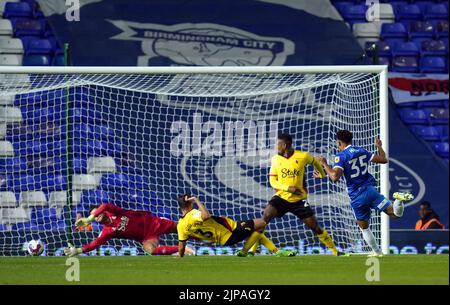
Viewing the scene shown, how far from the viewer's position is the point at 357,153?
12.9 metres

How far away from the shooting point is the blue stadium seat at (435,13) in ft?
72.2

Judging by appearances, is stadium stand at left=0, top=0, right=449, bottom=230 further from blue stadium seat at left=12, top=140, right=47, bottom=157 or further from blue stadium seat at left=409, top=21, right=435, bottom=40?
blue stadium seat at left=409, top=21, right=435, bottom=40

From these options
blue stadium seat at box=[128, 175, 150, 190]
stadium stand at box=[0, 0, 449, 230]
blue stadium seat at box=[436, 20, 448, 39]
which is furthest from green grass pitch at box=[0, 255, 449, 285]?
blue stadium seat at box=[436, 20, 448, 39]

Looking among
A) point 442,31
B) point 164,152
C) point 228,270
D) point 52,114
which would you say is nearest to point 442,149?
point 442,31

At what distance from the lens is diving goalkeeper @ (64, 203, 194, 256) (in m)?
14.4

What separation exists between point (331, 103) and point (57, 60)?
5.70 m

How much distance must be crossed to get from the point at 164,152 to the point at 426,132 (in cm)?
600

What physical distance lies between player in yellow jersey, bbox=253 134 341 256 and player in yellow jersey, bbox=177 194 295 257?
0.33 metres

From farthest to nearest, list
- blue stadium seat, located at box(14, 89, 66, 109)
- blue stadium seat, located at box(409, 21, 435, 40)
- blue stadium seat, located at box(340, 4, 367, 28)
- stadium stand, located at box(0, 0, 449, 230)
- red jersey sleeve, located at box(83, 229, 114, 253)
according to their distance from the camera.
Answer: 1. blue stadium seat, located at box(409, 21, 435, 40)
2. blue stadium seat, located at box(340, 4, 367, 28)
3. blue stadium seat, located at box(14, 89, 66, 109)
4. stadium stand, located at box(0, 0, 449, 230)
5. red jersey sleeve, located at box(83, 229, 114, 253)

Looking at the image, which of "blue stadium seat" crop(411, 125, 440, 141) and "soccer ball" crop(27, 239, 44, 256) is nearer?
"soccer ball" crop(27, 239, 44, 256)

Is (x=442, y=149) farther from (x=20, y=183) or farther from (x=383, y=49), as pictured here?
(x=20, y=183)

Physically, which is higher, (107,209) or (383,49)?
(383,49)

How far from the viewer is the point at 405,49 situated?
69.6 feet

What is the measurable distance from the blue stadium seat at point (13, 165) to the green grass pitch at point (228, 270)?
7.85ft
